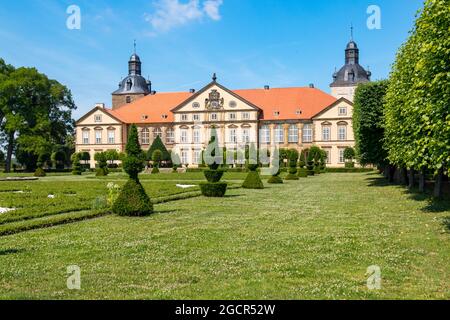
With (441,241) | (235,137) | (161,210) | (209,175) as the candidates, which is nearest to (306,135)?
(235,137)

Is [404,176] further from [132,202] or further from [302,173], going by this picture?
[132,202]

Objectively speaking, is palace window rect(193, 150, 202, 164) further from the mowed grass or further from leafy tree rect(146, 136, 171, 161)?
the mowed grass

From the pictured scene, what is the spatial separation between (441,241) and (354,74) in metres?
69.4

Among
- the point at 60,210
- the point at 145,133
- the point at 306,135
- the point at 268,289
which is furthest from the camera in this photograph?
the point at 145,133

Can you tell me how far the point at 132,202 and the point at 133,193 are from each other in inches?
10.4

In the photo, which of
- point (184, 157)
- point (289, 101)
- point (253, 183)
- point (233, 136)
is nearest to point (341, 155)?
point (289, 101)

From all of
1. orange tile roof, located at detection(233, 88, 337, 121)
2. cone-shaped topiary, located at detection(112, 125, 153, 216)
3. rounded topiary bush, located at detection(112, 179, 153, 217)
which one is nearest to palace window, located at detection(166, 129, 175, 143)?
orange tile roof, located at detection(233, 88, 337, 121)

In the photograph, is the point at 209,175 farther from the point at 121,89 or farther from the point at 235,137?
the point at 121,89

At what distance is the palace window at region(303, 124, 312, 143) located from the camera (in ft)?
215

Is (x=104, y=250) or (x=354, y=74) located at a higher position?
(x=354, y=74)

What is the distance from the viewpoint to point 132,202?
516 inches

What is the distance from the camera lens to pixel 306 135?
65.8 m

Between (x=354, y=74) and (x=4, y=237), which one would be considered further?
(x=354, y=74)

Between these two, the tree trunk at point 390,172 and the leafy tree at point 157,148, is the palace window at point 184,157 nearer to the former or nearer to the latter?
the leafy tree at point 157,148
